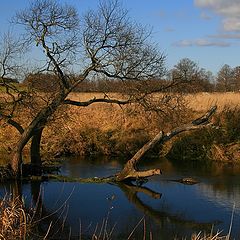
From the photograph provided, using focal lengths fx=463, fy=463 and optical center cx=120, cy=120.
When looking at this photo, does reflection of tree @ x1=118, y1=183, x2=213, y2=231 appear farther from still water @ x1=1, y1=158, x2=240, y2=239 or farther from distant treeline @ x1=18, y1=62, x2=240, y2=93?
distant treeline @ x1=18, y1=62, x2=240, y2=93

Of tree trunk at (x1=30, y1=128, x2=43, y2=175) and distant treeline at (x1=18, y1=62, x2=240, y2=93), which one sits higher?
distant treeline at (x1=18, y1=62, x2=240, y2=93)

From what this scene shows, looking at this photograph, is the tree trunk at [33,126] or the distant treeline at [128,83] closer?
the tree trunk at [33,126]

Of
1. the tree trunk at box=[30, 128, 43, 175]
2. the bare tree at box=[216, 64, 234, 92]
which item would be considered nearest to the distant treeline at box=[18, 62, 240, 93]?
the tree trunk at box=[30, 128, 43, 175]

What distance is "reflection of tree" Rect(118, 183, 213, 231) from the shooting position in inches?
486

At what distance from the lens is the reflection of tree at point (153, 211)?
1236cm

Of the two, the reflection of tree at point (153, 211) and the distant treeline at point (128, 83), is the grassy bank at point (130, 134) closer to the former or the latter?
the distant treeline at point (128, 83)

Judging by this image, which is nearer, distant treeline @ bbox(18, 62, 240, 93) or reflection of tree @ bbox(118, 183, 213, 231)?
reflection of tree @ bbox(118, 183, 213, 231)

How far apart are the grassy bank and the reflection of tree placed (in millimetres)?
5435

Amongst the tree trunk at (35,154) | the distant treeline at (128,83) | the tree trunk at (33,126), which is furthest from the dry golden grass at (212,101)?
the tree trunk at (33,126)

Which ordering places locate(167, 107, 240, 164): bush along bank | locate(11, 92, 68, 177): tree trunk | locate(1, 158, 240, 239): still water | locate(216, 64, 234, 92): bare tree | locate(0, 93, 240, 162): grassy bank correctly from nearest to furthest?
locate(1, 158, 240, 239): still water → locate(11, 92, 68, 177): tree trunk → locate(167, 107, 240, 164): bush along bank → locate(0, 93, 240, 162): grassy bank → locate(216, 64, 234, 92): bare tree

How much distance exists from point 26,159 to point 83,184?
600 cm

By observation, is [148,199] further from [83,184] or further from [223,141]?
[223,141]

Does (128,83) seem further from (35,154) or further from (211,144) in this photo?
(211,144)

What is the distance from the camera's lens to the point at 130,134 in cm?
2580
